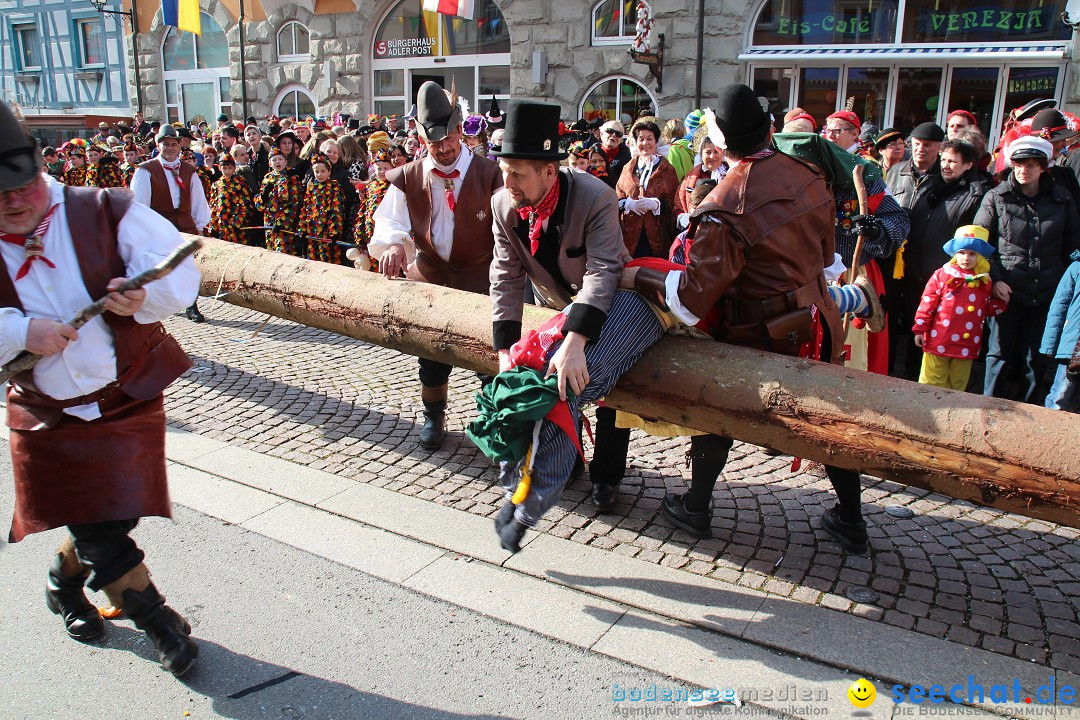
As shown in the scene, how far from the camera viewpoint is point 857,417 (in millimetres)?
2811

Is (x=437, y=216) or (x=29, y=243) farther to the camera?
(x=437, y=216)

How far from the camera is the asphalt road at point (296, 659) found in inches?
104

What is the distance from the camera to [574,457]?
9.61ft

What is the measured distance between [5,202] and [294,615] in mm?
1741

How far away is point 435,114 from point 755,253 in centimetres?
220

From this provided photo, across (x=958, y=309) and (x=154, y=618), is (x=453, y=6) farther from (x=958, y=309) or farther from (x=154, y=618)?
(x=154, y=618)

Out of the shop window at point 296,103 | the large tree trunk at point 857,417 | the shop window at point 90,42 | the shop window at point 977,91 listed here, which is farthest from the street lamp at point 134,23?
the large tree trunk at point 857,417

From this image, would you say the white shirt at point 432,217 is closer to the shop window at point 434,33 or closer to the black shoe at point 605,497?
the black shoe at point 605,497

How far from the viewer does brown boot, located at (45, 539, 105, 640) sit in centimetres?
299

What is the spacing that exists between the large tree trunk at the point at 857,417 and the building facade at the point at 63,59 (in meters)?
21.6

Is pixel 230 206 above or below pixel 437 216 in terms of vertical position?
below

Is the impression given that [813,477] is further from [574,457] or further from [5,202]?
[5,202]

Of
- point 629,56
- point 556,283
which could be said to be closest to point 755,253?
point 556,283

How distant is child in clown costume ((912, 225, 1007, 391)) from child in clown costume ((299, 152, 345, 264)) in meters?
5.60
